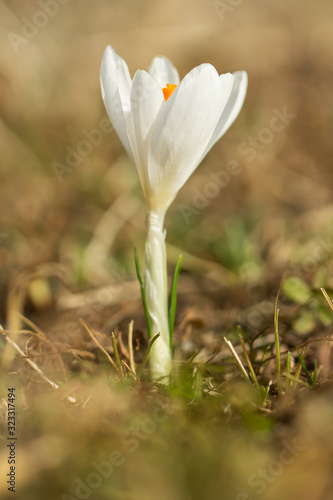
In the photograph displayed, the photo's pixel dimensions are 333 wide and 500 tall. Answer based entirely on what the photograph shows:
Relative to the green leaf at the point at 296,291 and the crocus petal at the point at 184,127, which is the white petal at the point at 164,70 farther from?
the green leaf at the point at 296,291

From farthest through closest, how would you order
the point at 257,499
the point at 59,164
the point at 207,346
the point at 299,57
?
the point at 299,57 < the point at 59,164 < the point at 207,346 < the point at 257,499

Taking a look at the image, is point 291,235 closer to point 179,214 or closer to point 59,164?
point 179,214

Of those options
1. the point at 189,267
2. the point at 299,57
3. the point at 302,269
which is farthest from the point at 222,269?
the point at 299,57

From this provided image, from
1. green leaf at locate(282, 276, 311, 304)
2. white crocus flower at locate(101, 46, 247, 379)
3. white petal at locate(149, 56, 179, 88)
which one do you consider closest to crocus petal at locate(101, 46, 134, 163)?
white crocus flower at locate(101, 46, 247, 379)

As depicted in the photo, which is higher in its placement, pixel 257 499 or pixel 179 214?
pixel 257 499

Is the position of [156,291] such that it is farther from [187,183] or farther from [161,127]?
[187,183]

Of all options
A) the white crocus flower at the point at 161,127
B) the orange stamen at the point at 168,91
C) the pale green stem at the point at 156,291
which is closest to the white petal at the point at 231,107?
the white crocus flower at the point at 161,127
